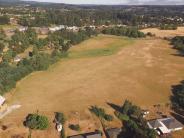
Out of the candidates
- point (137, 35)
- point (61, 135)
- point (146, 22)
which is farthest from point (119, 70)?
point (146, 22)

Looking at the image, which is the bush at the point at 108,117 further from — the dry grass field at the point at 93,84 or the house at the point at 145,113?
the house at the point at 145,113

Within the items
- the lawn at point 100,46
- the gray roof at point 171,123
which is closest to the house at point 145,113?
the gray roof at point 171,123

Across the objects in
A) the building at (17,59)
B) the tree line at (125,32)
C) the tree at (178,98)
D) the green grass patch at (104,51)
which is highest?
the tree line at (125,32)

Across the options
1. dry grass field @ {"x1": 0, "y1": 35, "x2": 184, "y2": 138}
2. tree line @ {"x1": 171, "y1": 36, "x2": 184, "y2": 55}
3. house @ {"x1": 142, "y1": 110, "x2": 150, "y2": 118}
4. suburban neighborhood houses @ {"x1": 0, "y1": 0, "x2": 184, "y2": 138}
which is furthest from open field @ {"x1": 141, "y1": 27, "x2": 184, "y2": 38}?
house @ {"x1": 142, "y1": 110, "x2": 150, "y2": 118}

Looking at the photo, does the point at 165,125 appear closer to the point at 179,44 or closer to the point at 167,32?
the point at 179,44

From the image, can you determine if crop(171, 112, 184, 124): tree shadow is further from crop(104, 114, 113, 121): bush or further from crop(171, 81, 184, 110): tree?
crop(104, 114, 113, 121): bush

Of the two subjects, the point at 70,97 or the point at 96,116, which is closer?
the point at 96,116

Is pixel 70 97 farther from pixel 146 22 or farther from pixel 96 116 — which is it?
pixel 146 22
